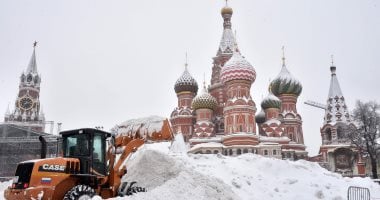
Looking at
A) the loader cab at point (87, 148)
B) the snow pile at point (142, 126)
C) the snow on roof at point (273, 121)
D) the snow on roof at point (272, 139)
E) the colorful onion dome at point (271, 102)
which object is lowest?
the loader cab at point (87, 148)

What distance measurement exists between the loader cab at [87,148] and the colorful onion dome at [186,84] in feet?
115

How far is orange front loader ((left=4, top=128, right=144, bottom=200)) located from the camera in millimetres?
7766

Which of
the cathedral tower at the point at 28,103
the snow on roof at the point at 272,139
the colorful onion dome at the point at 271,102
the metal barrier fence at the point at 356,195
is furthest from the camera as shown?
the cathedral tower at the point at 28,103

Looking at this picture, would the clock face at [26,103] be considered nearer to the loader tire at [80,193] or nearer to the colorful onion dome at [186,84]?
the colorful onion dome at [186,84]

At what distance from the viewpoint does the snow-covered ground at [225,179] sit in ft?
32.4

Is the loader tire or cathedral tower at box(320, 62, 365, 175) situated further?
cathedral tower at box(320, 62, 365, 175)

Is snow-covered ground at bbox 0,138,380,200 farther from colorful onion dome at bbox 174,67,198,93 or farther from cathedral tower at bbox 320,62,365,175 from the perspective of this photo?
colorful onion dome at bbox 174,67,198,93

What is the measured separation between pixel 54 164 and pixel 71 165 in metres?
0.39

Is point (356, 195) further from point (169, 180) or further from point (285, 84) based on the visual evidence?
point (285, 84)

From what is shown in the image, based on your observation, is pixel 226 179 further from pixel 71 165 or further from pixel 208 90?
pixel 208 90

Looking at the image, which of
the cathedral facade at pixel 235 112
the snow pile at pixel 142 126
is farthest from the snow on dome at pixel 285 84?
the snow pile at pixel 142 126

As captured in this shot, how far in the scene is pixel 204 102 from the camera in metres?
40.1

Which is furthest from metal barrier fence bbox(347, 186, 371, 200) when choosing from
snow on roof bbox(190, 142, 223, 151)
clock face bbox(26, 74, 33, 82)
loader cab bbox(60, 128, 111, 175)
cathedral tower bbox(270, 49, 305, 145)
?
clock face bbox(26, 74, 33, 82)

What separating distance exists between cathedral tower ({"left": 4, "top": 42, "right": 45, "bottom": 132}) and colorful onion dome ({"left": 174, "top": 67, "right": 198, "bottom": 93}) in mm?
28817
